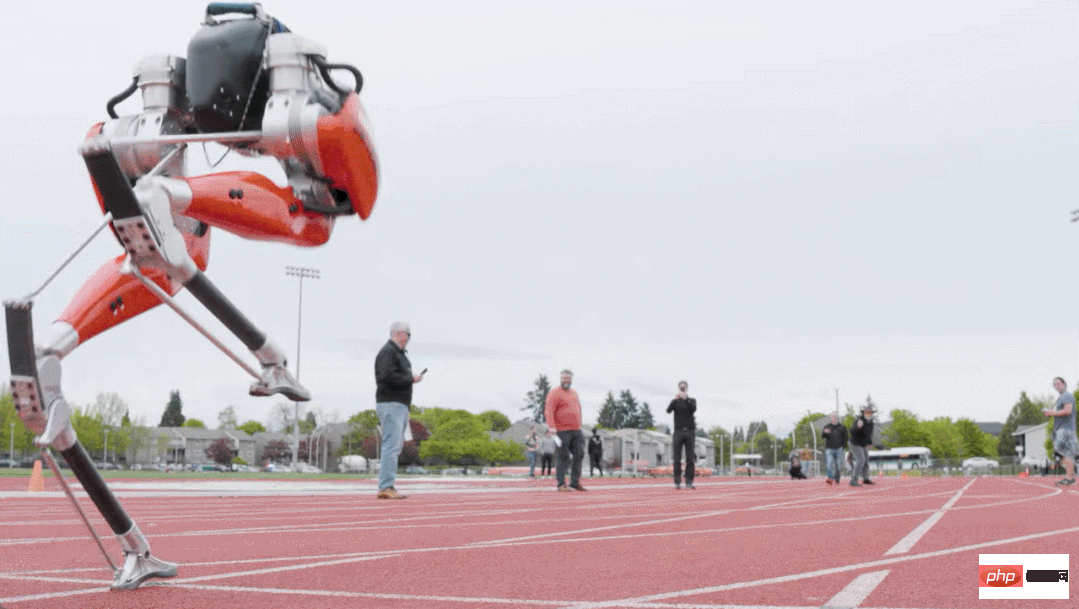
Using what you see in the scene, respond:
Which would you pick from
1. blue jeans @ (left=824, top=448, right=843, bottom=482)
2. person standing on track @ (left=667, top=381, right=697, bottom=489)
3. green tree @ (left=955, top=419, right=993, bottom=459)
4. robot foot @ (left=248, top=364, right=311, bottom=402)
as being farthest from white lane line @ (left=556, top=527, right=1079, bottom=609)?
green tree @ (left=955, top=419, right=993, bottom=459)

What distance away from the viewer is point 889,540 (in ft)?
15.5

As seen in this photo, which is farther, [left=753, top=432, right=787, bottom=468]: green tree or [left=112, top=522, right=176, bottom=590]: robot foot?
[left=753, top=432, right=787, bottom=468]: green tree

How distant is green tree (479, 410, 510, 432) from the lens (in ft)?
602

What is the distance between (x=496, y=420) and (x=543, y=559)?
602ft

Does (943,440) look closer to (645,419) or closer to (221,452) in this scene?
(645,419)

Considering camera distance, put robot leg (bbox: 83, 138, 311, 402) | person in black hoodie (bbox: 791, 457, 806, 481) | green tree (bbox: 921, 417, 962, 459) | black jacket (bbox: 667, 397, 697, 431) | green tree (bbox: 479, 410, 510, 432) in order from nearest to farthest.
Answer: robot leg (bbox: 83, 138, 311, 402) → black jacket (bbox: 667, 397, 697, 431) → person in black hoodie (bbox: 791, 457, 806, 481) → green tree (bbox: 921, 417, 962, 459) → green tree (bbox: 479, 410, 510, 432)

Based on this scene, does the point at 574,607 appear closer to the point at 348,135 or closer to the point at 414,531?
the point at 348,135

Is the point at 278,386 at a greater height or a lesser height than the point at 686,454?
greater

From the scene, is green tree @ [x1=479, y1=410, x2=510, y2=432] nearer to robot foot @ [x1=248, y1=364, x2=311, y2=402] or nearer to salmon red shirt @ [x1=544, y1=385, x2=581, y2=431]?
salmon red shirt @ [x1=544, y1=385, x2=581, y2=431]

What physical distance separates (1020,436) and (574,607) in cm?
17438

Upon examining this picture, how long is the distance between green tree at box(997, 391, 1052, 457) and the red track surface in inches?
6638

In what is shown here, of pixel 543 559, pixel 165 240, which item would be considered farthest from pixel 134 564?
pixel 543 559

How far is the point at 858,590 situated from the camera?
2922mm

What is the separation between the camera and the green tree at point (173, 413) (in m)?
190
